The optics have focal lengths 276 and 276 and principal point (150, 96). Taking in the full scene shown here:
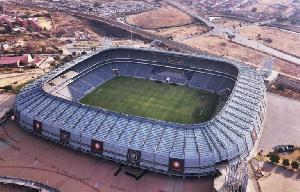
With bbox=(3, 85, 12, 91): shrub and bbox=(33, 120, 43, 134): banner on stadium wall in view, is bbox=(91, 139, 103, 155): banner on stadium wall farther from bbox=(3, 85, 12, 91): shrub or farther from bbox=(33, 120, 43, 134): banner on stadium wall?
bbox=(3, 85, 12, 91): shrub

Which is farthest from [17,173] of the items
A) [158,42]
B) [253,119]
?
[158,42]

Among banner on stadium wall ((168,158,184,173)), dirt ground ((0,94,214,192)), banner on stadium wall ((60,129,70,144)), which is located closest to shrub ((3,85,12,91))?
dirt ground ((0,94,214,192))

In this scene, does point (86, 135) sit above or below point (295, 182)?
above

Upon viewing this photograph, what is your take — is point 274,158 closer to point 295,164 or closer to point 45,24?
point 295,164

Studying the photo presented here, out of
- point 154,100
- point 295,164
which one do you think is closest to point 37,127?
point 154,100

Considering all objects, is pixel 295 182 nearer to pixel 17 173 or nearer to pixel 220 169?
pixel 220 169

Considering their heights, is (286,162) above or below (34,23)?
below

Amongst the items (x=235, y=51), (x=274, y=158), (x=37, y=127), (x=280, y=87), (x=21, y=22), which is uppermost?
(x=21, y=22)
